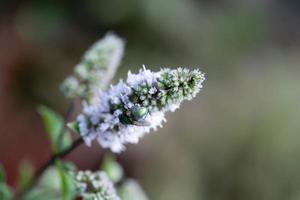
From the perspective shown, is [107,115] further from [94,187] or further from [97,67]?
[97,67]

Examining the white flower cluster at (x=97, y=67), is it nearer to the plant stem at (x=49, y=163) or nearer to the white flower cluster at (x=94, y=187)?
the plant stem at (x=49, y=163)

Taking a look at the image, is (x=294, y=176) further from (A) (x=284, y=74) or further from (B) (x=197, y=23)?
(B) (x=197, y=23)

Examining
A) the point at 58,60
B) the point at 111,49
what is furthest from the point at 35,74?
the point at 111,49

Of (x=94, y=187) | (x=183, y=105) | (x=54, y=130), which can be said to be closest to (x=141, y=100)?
(x=94, y=187)

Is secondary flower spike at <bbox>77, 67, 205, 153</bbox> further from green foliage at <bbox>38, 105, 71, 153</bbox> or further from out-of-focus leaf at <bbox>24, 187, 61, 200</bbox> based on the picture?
out-of-focus leaf at <bbox>24, 187, 61, 200</bbox>

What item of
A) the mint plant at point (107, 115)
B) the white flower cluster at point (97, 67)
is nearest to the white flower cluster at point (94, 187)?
the mint plant at point (107, 115)

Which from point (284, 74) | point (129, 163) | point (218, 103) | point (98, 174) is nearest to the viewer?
point (98, 174)

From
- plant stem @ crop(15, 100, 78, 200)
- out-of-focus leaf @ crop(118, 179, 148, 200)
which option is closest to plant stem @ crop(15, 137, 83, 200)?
plant stem @ crop(15, 100, 78, 200)
